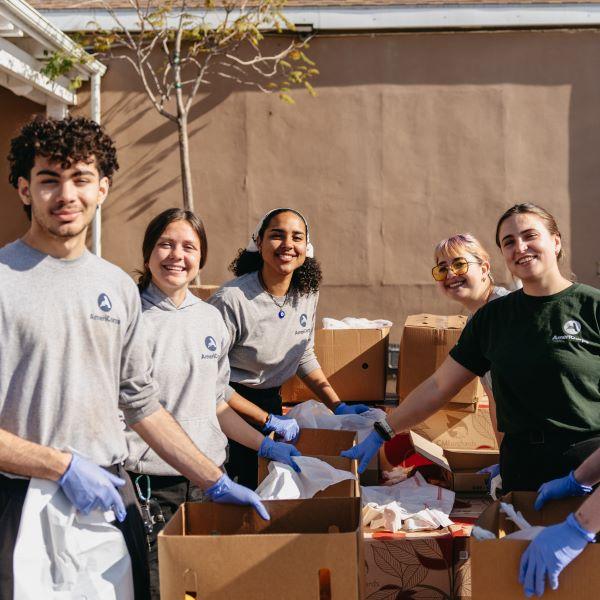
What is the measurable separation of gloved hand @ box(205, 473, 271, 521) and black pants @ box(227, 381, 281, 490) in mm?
1372

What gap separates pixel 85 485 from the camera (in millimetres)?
1803

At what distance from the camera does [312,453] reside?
10.9 ft

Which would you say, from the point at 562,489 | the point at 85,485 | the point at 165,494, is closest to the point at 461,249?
the point at 562,489

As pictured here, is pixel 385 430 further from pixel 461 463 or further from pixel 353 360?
pixel 353 360

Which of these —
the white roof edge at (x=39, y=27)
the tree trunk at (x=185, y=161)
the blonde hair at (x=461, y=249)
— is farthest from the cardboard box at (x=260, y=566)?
the tree trunk at (x=185, y=161)

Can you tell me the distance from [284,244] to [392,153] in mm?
4324

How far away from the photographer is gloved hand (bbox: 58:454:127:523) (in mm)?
1799

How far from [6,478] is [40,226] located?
599 millimetres

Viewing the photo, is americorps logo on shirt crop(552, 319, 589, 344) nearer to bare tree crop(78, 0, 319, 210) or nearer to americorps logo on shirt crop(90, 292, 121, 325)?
americorps logo on shirt crop(90, 292, 121, 325)

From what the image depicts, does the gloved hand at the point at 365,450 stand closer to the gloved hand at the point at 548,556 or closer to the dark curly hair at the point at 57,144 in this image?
the gloved hand at the point at 548,556

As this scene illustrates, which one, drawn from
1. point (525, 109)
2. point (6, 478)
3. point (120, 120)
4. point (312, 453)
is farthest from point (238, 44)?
point (6, 478)

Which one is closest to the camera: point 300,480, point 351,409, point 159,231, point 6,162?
point 300,480

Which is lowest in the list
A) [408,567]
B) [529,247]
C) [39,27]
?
[408,567]

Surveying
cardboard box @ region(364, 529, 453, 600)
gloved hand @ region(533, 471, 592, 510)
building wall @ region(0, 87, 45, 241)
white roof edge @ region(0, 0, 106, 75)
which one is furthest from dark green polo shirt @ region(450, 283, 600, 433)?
building wall @ region(0, 87, 45, 241)
